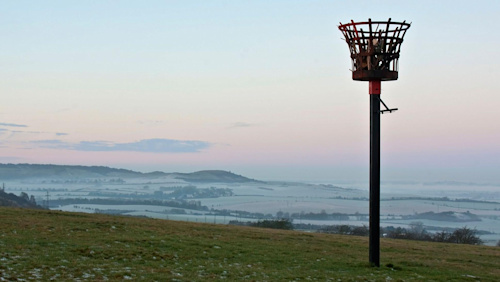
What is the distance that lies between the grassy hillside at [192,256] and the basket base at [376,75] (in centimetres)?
750

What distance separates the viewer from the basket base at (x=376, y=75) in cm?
2108

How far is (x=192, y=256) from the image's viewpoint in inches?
854


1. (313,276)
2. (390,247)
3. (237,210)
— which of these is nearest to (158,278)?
(313,276)

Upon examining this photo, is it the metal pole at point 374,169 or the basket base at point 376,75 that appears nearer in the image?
the basket base at point 376,75

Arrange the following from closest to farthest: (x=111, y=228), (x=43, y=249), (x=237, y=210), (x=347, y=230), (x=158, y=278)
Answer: (x=158, y=278) → (x=43, y=249) → (x=111, y=228) → (x=347, y=230) → (x=237, y=210)

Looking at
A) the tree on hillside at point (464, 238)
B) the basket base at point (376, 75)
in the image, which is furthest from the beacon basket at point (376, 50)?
the tree on hillside at point (464, 238)

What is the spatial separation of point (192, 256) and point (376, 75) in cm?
1020

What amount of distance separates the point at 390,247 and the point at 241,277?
619 inches

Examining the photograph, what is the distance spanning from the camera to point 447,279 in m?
20.1

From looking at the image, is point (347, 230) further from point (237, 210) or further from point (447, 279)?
point (237, 210)

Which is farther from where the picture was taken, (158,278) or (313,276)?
(313,276)

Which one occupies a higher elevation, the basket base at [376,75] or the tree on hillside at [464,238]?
the basket base at [376,75]

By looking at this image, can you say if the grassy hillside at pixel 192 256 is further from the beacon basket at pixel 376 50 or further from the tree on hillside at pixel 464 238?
the tree on hillside at pixel 464 238

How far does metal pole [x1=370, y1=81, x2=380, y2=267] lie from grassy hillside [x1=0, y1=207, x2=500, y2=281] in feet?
2.86
